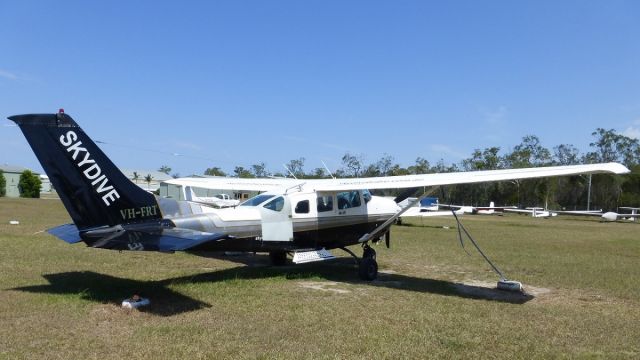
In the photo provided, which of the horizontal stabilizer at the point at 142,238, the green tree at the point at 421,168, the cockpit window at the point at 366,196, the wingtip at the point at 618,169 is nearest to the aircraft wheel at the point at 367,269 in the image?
the cockpit window at the point at 366,196

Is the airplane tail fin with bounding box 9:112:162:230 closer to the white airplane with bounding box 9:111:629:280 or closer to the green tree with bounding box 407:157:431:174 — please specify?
the white airplane with bounding box 9:111:629:280

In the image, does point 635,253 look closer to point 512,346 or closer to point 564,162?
point 512,346

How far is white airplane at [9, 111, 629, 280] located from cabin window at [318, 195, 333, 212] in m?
0.02

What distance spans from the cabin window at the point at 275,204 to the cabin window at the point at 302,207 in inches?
14.6

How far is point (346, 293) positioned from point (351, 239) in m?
2.33

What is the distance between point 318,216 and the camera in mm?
10781

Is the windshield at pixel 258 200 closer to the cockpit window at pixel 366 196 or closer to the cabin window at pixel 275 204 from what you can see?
the cabin window at pixel 275 204

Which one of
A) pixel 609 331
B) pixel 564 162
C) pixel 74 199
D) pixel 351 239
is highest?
pixel 564 162

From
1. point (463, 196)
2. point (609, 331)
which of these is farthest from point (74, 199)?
point (463, 196)

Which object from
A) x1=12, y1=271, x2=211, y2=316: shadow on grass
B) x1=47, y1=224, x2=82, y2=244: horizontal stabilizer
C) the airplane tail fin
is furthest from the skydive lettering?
x1=12, y1=271, x2=211, y2=316: shadow on grass

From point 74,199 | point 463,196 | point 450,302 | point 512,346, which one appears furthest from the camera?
point 463,196

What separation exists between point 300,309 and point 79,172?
4047 mm

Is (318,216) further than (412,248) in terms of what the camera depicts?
No

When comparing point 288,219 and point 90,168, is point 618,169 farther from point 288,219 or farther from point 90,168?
point 90,168
